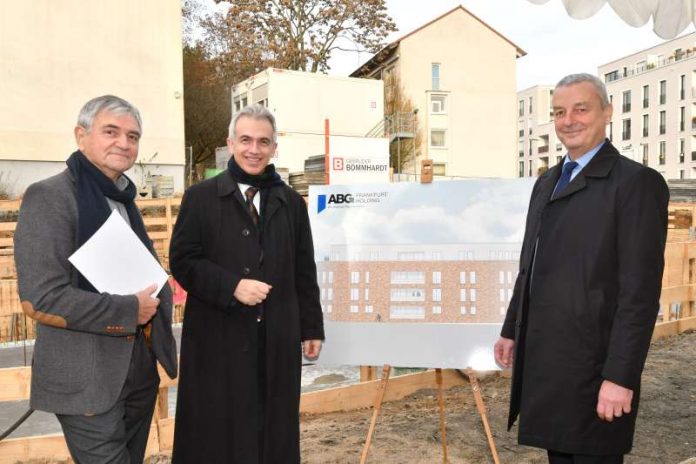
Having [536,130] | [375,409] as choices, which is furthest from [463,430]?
[536,130]

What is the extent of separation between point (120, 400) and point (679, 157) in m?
58.7

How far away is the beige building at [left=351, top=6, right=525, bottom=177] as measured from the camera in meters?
36.0

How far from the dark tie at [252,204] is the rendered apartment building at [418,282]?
1.21 m

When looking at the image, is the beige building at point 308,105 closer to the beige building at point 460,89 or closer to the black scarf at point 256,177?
the beige building at point 460,89

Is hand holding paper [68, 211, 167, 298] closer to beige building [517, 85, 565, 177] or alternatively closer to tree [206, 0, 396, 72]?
tree [206, 0, 396, 72]

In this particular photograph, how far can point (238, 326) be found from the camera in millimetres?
2600

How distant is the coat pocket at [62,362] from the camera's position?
81.2 inches

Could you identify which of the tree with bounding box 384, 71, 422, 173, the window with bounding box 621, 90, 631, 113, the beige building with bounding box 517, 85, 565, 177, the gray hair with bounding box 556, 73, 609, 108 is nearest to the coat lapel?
the gray hair with bounding box 556, 73, 609, 108

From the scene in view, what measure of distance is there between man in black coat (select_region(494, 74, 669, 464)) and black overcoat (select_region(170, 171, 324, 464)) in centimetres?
101

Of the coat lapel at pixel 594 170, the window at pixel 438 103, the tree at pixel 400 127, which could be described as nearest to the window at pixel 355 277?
the coat lapel at pixel 594 170

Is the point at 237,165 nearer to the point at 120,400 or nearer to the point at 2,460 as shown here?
the point at 120,400

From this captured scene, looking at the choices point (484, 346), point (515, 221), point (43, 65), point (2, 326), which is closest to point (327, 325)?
point (484, 346)

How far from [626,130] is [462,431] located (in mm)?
61845

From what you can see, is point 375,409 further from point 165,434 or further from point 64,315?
→ point 64,315
